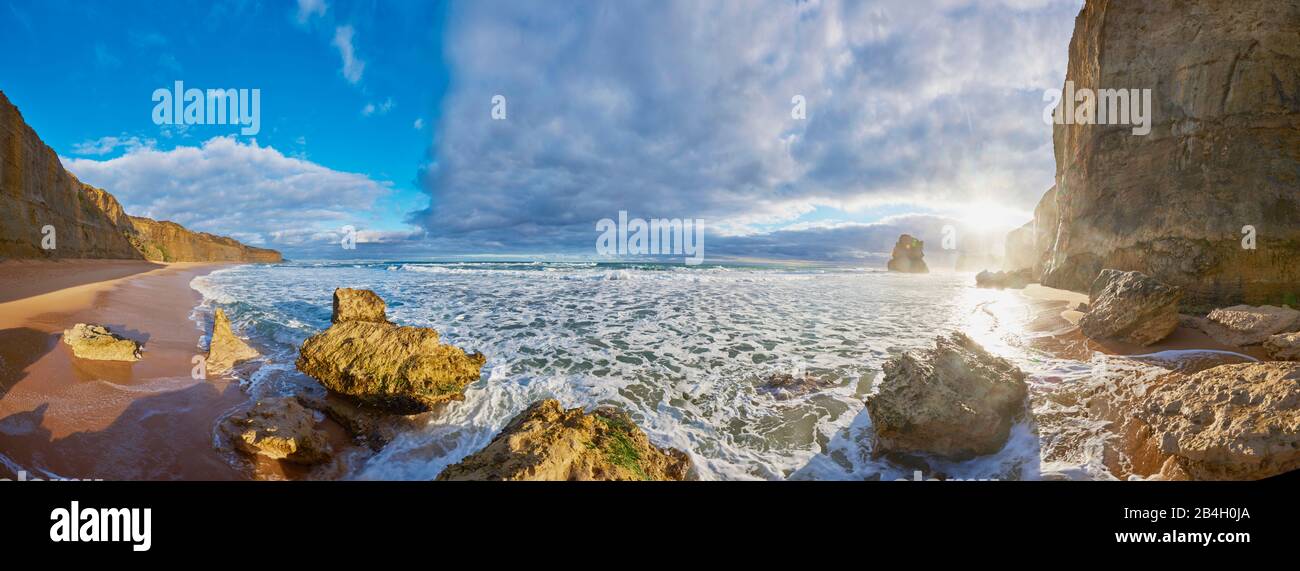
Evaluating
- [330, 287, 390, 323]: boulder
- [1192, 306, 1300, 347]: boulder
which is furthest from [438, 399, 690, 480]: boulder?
[1192, 306, 1300, 347]: boulder

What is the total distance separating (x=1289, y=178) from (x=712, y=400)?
41.0 ft

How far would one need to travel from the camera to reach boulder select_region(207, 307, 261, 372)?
6.22 m

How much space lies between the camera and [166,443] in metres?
3.90

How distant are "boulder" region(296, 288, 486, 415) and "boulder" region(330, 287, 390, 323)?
1526 millimetres

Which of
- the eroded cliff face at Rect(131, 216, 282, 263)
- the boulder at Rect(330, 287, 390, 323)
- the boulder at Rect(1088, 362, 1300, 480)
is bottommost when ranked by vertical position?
the boulder at Rect(1088, 362, 1300, 480)

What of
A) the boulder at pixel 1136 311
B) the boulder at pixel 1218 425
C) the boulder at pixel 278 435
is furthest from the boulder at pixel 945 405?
the boulder at pixel 278 435

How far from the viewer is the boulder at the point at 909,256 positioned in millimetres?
51844

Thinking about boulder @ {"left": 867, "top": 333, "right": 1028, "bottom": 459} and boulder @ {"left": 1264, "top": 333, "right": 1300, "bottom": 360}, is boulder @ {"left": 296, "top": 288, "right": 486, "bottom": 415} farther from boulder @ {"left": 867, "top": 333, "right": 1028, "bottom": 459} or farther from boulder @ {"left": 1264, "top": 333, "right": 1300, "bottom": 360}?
boulder @ {"left": 1264, "top": 333, "right": 1300, "bottom": 360}

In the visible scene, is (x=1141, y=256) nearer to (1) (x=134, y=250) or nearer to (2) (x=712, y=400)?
(2) (x=712, y=400)

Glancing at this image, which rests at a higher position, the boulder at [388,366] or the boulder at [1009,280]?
Answer: the boulder at [1009,280]

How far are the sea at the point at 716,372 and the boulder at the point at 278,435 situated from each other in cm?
44

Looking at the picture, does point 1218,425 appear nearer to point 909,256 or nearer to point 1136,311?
point 1136,311

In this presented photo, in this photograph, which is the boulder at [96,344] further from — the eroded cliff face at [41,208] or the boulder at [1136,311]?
the eroded cliff face at [41,208]
